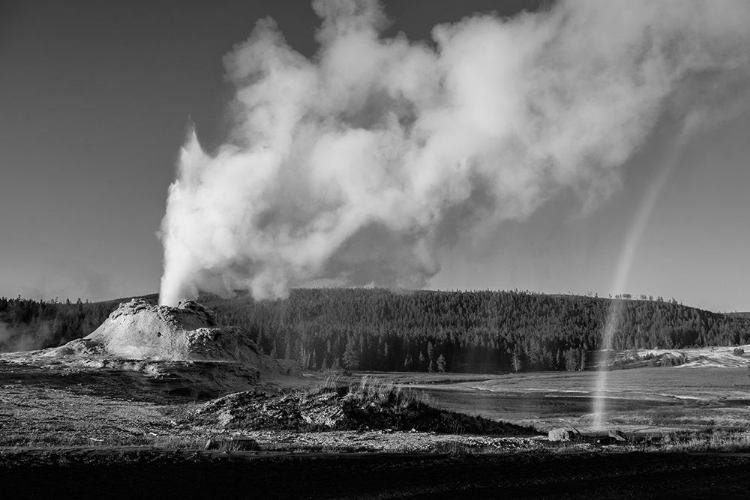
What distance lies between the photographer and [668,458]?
16.8 metres

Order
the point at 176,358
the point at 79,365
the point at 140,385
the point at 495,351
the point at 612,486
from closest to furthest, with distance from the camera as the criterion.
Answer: the point at 612,486, the point at 140,385, the point at 79,365, the point at 176,358, the point at 495,351

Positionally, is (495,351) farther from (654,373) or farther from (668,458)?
(668,458)

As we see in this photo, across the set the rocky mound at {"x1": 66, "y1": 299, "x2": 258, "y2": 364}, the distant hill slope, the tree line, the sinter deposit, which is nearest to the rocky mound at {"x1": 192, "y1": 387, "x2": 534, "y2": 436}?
the sinter deposit

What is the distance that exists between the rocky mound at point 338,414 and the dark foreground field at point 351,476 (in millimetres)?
9271

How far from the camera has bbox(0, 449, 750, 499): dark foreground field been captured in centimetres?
1106

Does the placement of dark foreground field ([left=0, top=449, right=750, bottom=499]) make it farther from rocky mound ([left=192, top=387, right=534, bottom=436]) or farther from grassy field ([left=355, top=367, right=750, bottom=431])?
grassy field ([left=355, top=367, right=750, bottom=431])

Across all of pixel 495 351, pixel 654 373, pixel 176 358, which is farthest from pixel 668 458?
pixel 495 351

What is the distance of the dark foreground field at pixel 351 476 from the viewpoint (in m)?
11.1

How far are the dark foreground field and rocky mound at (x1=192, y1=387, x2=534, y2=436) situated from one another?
927 cm

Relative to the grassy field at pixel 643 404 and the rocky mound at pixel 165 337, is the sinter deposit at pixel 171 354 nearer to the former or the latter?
the rocky mound at pixel 165 337

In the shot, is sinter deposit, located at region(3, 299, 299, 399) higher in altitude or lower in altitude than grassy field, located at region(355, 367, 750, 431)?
higher

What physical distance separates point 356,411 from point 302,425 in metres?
2.61

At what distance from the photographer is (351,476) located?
12664mm

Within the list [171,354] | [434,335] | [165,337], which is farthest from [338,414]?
[434,335]
